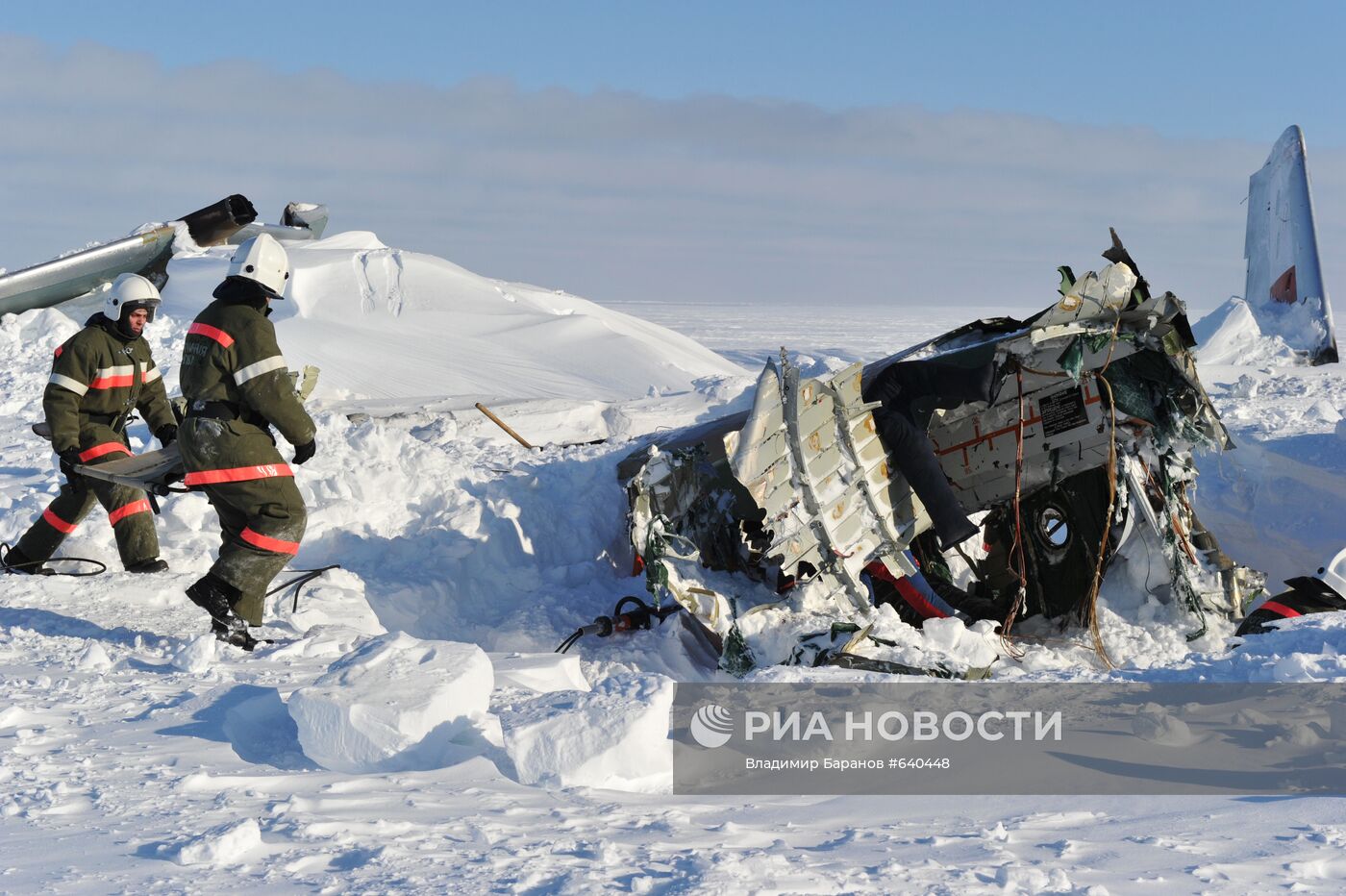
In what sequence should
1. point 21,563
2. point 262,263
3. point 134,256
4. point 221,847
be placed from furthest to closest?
1. point 134,256
2. point 21,563
3. point 262,263
4. point 221,847

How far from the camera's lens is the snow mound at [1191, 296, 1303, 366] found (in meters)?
15.7

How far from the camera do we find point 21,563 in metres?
6.56

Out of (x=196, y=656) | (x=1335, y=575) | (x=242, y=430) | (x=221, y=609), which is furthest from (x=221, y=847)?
(x=1335, y=575)

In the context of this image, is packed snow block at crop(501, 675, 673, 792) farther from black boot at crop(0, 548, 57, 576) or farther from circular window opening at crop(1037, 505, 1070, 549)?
circular window opening at crop(1037, 505, 1070, 549)

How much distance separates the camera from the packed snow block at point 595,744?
3631 millimetres

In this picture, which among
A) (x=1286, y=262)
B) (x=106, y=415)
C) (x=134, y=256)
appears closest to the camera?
(x=106, y=415)

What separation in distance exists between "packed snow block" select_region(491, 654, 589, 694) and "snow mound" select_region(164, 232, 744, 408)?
28.0 ft

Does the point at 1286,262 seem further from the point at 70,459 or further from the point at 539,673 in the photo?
the point at 70,459

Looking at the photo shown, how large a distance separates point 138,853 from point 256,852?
0.91ft

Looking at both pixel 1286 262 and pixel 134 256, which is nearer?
pixel 134 256

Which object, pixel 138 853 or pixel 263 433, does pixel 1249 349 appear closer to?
pixel 263 433

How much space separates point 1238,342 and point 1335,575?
35.1 feet

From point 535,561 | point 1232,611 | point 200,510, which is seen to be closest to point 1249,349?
point 1232,611

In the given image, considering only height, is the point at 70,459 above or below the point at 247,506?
above
